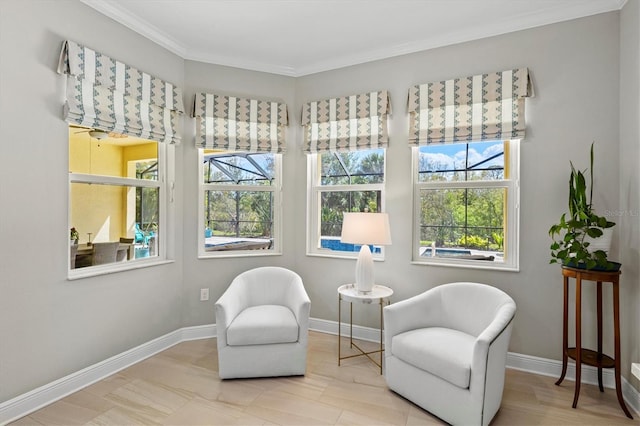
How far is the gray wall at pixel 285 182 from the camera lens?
2039 millimetres

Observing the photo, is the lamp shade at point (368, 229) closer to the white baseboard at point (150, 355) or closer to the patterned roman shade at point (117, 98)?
the white baseboard at point (150, 355)

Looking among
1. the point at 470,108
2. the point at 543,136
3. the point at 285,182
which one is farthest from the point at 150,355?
the point at 543,136

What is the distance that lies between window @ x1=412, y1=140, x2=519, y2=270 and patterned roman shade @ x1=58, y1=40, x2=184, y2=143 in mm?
2250

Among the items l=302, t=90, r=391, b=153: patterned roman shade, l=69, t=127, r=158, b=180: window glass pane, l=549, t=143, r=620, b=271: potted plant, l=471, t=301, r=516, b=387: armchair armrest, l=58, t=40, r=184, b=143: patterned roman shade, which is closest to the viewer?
l=471, t=301, r=516, b=387: armchair armrest

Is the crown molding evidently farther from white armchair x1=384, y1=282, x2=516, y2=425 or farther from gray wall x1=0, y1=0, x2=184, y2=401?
white armchair x1=384, y1=282, x2=516, y2=425

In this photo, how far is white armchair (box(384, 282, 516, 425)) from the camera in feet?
6.12

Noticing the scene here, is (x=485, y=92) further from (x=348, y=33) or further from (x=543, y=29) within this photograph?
(x=348, y=33)

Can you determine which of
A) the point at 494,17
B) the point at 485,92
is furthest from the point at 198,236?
the point at 494,17

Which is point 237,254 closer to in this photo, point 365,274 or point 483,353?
point 365,274

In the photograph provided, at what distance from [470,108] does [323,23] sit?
140 cm

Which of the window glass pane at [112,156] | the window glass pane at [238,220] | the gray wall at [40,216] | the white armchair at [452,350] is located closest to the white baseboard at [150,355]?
the gray wall at [40,216]

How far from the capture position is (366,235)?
269 cm

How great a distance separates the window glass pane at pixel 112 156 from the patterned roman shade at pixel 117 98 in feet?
0.49

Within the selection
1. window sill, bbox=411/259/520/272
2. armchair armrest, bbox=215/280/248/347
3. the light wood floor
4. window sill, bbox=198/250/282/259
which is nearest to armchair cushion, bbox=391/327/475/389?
the light wood floor
